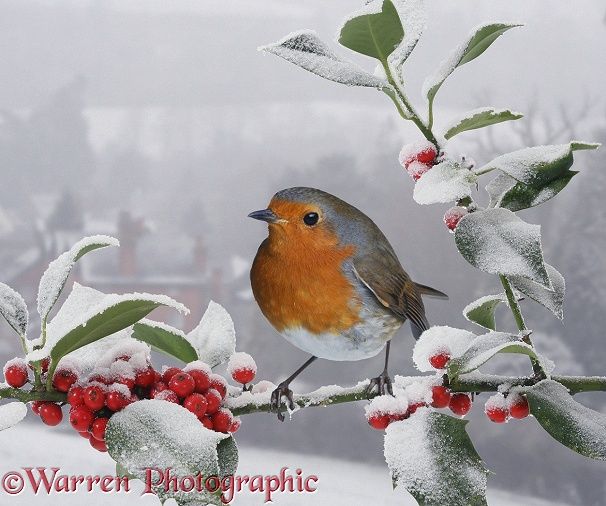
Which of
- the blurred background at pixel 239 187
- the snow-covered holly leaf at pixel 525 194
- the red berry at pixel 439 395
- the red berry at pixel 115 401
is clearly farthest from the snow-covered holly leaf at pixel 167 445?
the blurred background at pixel 239 187

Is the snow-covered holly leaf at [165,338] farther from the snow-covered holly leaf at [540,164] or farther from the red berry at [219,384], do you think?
the snow-covered holly leaf at [540,164]

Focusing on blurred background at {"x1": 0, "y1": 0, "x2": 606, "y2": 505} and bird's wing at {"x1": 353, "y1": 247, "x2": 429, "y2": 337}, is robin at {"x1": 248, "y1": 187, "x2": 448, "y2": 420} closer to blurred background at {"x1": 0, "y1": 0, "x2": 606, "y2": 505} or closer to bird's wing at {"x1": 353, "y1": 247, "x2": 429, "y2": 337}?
bird's wing at {"x1": 353, "y1": 247, "x2": 429, "y2": 337}

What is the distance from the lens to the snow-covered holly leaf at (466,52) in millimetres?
459

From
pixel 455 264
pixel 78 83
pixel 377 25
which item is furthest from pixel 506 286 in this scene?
pixel 78 83

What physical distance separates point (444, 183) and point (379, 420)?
14cm

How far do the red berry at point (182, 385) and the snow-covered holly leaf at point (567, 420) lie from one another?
198mm

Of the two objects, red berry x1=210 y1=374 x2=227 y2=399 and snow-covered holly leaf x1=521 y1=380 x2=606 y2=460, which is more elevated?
red berry x1=210 y1=374 x2=227 y2=399

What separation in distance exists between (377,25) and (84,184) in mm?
5965

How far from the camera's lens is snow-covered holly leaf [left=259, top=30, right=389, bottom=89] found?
0.43 metres

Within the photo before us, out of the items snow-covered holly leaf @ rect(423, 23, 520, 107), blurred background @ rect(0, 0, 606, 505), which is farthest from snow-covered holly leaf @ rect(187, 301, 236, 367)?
blurred background @ rect(0, 0, 606, 505)

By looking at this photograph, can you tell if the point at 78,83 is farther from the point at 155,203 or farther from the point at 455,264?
the point at 455,264

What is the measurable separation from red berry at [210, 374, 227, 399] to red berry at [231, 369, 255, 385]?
48 millimetres

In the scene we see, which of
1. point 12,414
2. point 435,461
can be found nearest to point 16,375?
point 12,414

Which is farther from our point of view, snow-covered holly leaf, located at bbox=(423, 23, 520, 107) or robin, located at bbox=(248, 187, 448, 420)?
robin, located at bbox=(248, 187, 448, 420)
